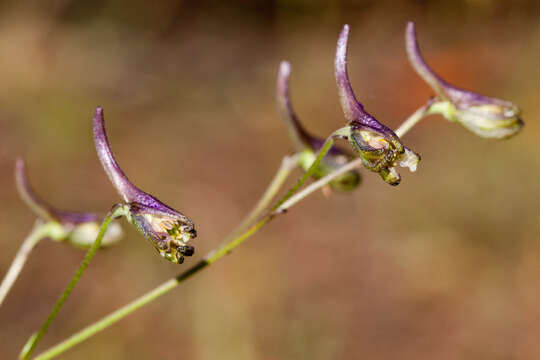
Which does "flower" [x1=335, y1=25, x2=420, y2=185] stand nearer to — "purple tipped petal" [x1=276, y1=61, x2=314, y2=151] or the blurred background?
"purple tipped petal" [x1=276, y1=61, x2=314, y2=151]

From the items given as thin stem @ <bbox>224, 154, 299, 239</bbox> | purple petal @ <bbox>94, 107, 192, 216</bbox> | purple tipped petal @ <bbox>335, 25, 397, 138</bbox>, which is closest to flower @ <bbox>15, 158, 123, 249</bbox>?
thin stem @ <bbox>224, 154, 299, 239</bbox>

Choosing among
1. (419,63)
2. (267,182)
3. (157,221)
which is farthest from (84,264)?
(267,182)

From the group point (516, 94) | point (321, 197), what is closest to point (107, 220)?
point (321, 197)

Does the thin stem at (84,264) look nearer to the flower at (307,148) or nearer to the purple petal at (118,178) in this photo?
the purple petal at (118,178)

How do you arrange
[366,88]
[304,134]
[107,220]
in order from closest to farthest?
[107,220] < [304,134] < [366,88]

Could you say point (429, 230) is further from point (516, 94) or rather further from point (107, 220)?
point (107, 220)

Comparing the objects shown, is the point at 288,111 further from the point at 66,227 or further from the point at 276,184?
the point at 66,227
